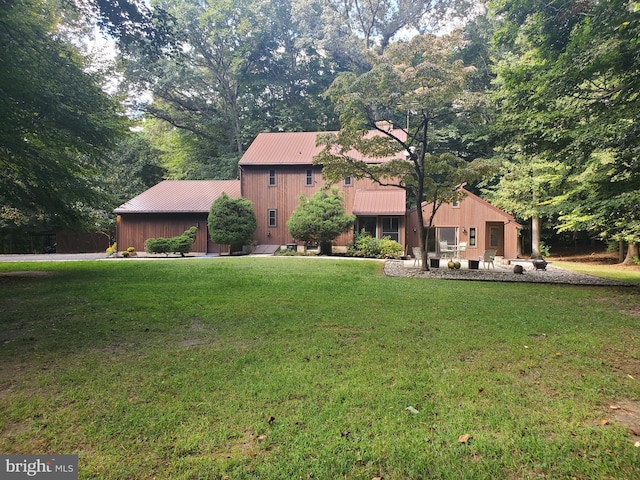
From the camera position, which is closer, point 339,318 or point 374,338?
point 374,338

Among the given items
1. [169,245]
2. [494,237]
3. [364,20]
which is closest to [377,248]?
[494,237]

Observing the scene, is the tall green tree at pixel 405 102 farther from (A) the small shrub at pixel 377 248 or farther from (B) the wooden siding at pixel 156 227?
(B) the wooden siding at pixel 156 227

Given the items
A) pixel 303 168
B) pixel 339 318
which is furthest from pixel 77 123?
pixel 303 168

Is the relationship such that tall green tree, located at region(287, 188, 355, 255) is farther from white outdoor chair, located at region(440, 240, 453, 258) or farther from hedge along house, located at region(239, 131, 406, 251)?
white outdoor chair, located at region(440, 240, 453, 258)

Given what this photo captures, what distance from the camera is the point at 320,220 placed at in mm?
18906

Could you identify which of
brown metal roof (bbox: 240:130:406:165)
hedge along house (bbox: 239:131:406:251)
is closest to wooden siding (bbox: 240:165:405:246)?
hedge along house (bbox: 239:131:406:251)

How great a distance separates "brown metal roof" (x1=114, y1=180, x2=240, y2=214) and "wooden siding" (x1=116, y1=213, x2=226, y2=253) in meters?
0.51

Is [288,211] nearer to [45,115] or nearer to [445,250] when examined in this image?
[445,250]

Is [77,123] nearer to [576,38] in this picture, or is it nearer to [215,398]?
[215,398]

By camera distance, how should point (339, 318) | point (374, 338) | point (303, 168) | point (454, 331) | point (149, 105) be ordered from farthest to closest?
point (149, 105), point (303, 168), point (339, 318), point (454, 331), point (374, 338)

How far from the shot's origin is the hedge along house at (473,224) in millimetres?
21781

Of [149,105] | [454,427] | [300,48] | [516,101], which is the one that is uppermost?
[300,48]

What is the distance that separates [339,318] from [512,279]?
766 centimetres

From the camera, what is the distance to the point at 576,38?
9141 millimetres
